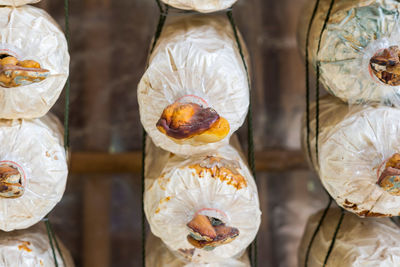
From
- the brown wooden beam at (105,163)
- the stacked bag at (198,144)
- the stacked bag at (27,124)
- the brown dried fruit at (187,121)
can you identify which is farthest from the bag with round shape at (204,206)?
the brown wooden beam at (105,163)

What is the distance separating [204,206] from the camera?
1049 millimetres

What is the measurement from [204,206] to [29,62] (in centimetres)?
42

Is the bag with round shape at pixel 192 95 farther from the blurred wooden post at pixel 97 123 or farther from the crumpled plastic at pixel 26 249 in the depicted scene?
the blurred wooden post at pixel 97 123

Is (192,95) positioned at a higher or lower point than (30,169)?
higher

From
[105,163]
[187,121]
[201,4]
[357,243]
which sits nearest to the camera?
[187,121]

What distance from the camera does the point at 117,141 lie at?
1.77 metres

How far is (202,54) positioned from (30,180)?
0.41 meters

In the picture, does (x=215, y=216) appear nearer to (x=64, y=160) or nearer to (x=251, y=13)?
(x=64, y=160)

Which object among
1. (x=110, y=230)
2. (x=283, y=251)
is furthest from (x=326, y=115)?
(x=110, y=230)

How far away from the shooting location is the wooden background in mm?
1744

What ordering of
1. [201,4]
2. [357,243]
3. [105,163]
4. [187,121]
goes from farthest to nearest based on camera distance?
[105,163]
[357,243]
[201,4]
[187,121]

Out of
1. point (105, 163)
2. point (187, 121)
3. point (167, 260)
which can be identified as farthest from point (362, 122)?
point (105, 163)

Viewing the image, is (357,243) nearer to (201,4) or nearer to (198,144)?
(198,144)

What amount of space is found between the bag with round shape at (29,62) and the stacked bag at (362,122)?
21.3 inches
